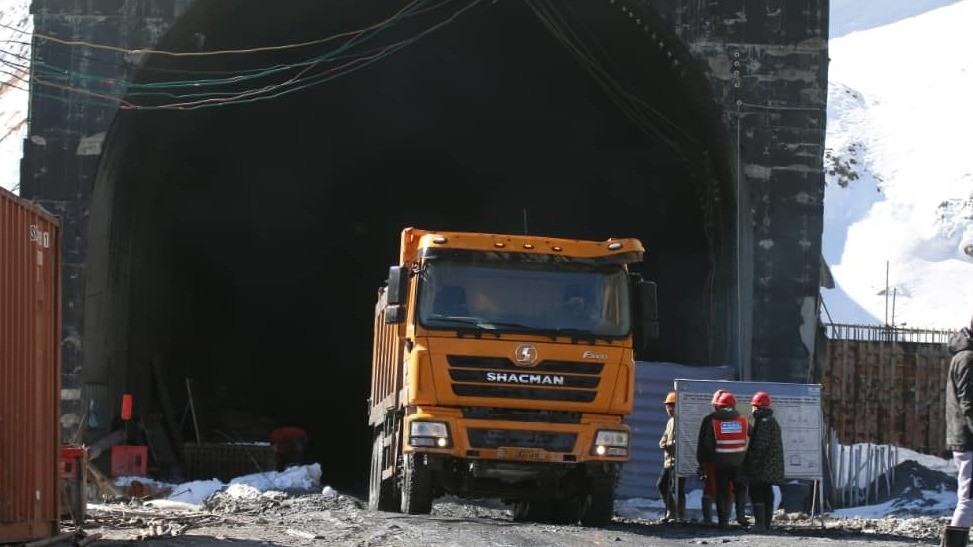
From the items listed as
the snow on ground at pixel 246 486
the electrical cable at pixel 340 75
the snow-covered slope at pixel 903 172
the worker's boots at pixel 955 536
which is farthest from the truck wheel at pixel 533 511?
the snow-covered slope at pixel 903 172

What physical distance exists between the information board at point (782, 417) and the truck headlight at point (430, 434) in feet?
14.5

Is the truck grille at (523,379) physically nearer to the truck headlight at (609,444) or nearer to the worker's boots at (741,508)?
the truck headlight at (609,444)

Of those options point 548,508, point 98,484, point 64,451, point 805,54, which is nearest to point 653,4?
point 805,54

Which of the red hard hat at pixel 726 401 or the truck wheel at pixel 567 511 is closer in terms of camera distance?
the truck wheel at pixel 567 511

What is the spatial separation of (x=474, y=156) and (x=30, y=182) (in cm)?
1407

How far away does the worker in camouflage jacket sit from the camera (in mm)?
12102

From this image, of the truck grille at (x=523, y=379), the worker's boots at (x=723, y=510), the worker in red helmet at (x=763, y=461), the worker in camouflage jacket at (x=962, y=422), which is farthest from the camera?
the worker's boots at (x=723, y=510)

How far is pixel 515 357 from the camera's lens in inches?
656

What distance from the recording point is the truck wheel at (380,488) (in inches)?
757

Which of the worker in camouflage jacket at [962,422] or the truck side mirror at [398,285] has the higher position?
the truck side mirror at [398,285]

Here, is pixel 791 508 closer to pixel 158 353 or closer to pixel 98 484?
pixel 98 484

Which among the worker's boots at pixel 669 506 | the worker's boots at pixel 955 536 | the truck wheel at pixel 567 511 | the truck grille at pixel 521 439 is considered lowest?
the worker's boots at pixel 669 506

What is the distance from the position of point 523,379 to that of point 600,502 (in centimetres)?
182

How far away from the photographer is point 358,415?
42969 mm
